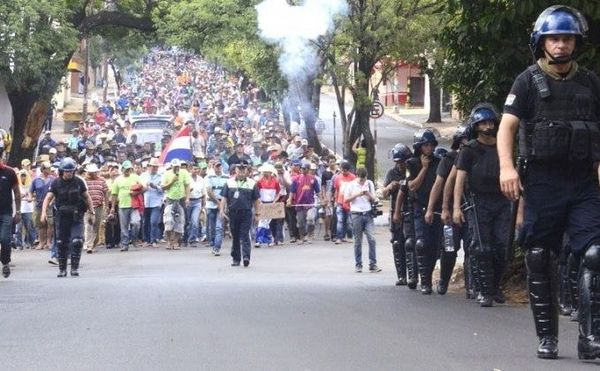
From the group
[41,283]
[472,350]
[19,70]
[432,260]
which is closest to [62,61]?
[19,70]

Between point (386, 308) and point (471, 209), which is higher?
point (471, 209)

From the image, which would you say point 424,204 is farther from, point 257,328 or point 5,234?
point 5,234

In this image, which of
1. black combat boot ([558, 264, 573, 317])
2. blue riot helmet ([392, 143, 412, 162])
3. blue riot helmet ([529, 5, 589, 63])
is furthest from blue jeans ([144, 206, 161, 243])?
blue riot helmet ([529, 5, 589, 63])

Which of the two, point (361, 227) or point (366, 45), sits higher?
point (366, 45)

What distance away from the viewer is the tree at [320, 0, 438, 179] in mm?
32938

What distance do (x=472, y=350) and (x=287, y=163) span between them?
23.9 m

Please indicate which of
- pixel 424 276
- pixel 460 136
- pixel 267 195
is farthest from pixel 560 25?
pixel 267 195

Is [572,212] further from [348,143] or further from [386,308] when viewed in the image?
[348,143]

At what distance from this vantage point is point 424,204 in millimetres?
15117

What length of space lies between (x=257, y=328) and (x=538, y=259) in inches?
119

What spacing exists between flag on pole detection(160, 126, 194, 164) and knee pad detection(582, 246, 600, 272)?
26.4m

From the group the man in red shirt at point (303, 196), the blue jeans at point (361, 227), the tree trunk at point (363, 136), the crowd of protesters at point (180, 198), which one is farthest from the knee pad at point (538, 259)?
the tree trunk at point (363, 136)

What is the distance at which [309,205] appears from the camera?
30.2 m

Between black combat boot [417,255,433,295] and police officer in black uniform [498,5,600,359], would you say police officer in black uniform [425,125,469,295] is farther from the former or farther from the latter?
police officer in black uniform [498,5,600,359]
